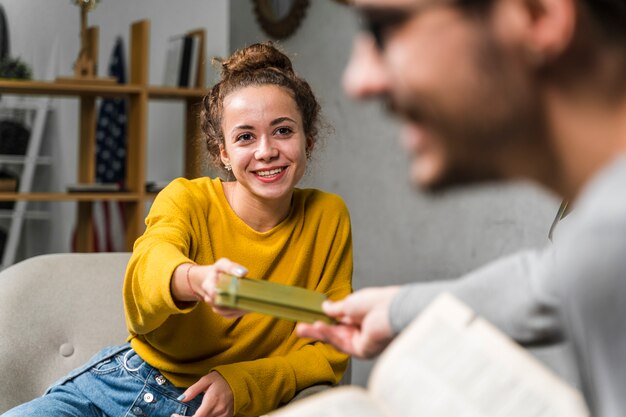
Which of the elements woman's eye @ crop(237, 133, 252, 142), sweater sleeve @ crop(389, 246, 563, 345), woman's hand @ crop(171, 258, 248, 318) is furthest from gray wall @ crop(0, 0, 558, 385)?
sweater sleeve @ crop(389, 246, 563, 345)

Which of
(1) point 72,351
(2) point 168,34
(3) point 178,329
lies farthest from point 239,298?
(2) point 168,34

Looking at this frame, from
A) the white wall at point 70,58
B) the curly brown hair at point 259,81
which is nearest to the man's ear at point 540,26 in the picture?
the curly brown hair at point 259,81

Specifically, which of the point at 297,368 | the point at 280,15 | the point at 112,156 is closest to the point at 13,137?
the point at 112,156

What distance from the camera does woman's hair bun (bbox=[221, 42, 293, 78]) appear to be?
1.80 m

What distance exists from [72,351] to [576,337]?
4.88ft

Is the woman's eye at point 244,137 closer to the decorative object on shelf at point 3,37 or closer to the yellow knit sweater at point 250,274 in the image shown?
the yellow knit sweater at point 250,274

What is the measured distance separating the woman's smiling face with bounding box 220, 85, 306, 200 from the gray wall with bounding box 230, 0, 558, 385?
1107 mm

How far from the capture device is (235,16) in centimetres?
470

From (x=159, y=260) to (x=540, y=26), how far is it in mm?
947

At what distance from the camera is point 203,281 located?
133 centimetres

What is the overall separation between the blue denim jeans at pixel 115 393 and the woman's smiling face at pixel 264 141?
1.26 feet

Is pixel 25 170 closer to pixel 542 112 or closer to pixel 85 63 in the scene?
pixel 85 63

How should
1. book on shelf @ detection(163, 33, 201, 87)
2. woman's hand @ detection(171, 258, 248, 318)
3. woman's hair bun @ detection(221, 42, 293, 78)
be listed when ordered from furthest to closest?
book on shelf @ detection(163, 33, 201, 87), woman's hair bun @ detection(221, 42, 293, 78), woman's hand @ detection(171, 258, 248, 318)

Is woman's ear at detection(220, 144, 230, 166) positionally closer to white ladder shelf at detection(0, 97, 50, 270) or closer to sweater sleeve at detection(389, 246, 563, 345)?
sweater sleeve at detection(389, 246, 563, 345)
